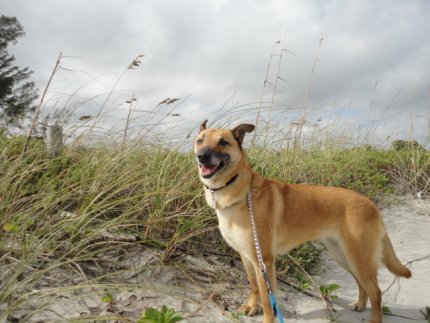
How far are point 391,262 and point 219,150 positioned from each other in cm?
166

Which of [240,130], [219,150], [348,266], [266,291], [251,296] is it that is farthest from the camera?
[348,266]

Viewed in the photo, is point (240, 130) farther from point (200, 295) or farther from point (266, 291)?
point (200, 295)

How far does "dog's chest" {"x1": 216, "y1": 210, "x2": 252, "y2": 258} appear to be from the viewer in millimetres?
2715

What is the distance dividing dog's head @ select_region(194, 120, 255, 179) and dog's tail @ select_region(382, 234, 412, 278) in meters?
1.39

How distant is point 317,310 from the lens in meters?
3.10

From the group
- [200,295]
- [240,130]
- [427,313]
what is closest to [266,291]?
[200,295]

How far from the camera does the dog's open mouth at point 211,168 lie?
2.79 meters

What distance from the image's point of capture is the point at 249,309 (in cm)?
295

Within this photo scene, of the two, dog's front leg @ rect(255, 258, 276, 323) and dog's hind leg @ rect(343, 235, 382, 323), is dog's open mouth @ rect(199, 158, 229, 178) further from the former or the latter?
dog's hind leg @ rect(343, 235, 382, 323)

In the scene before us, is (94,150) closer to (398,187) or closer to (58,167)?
(58,167)

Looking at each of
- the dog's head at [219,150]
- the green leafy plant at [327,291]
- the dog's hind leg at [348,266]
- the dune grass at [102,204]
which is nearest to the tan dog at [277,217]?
the dog's head at [219,150]

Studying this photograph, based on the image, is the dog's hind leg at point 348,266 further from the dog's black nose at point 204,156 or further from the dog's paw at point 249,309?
the dog's black nose at point 204,156

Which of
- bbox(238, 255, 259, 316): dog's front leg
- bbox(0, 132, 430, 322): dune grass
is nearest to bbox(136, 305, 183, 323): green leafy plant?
bbox(0, 132, 430, 322): dune grass

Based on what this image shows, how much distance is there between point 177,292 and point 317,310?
46.2 inches
